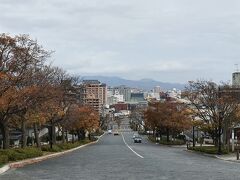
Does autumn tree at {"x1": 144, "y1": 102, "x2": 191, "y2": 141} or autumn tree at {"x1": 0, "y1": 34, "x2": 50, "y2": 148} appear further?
autumn tree at {"x1": 144, "y1": 102, "x2": 191, "y2": 141}

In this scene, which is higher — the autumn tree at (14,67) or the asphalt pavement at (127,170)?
the autumn tree at (14,67)

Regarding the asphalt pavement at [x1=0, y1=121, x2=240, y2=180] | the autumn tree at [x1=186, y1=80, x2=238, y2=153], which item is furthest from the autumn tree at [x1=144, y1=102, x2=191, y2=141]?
the asphalt pavement at [x1=0, y1=121, x2=240, y2=180]

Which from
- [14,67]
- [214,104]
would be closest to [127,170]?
[14,67]

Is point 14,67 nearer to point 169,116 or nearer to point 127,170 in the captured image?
point 127,170

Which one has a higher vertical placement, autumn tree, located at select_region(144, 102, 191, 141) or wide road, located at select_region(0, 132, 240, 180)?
autumn tree, located at select_region(144, 102, 191, 141)

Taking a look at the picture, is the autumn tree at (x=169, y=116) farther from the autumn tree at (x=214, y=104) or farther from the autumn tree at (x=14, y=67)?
the autumn tree at (x=14, y=67)

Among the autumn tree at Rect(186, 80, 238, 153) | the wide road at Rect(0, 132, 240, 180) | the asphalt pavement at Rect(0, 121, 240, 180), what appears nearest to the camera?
the asphalt pavement at Rect(0, 121, 240, 180)

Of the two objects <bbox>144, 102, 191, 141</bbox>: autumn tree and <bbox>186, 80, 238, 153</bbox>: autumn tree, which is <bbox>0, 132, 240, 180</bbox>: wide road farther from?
<bbox>144, 102, 191, 141</bbox>: autumn tree

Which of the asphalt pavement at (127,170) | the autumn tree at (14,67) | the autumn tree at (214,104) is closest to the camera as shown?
the asphalt pavement at (127,170)

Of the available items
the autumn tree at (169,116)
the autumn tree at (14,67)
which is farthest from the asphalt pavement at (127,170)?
the autumn tree at (169,116)

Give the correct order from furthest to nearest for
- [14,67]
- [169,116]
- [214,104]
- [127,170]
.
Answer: [169,116] < [214,104] < [14,67] < [127,170]

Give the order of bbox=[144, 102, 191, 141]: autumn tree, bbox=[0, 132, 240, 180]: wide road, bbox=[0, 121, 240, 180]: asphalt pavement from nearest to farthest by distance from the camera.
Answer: bbox=[0, 121, 240, 180]: asphalt pavement
bbox=[0, 132, 240, 180]: wide road
bbox=[144, 102, 191, 141]: autumn tree

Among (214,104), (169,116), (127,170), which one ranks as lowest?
(127,170)

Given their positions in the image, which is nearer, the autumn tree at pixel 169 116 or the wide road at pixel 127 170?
the wide road at pixel 127 170
